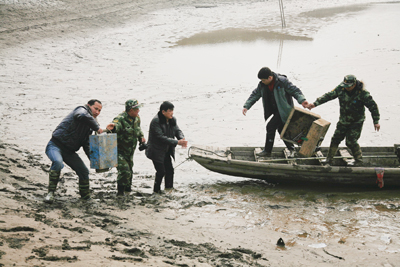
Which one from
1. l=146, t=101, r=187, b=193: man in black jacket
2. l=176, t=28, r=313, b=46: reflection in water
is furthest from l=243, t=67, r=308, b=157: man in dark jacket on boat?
l=176, t=28, r=313, b=46: reflection in water

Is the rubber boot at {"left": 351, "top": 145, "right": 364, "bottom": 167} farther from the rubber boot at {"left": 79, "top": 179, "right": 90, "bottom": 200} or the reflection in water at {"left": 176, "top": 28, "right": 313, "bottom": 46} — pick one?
the reflection in water at {"left": 176, "top": 28, "right": 313, "bottom": 46}

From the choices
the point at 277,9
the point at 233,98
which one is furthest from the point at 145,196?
the point at 277,9

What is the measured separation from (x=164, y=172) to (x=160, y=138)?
0.69 meters

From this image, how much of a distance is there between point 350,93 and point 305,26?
1807 centimetres

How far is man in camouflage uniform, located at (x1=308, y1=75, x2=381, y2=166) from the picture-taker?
7191 mm

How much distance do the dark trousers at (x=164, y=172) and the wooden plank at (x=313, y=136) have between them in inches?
99.0

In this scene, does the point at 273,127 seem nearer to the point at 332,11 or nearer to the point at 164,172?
the point at 164,172

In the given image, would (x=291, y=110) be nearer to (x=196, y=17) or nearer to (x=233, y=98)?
(x=233, y=98)

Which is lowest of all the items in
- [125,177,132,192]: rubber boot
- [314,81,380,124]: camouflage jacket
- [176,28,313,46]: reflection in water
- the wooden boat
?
[125,177,132,192]: rubber boot

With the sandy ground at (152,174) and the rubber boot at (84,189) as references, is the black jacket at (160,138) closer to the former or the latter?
the sandy ground at (152,174)

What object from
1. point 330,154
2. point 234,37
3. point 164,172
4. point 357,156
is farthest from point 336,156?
point 234,37

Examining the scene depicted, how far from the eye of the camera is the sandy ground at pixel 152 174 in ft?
15.9

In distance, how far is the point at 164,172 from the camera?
7.25m

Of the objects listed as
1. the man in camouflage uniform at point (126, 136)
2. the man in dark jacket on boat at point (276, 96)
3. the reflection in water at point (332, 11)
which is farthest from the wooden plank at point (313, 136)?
the reflection in water at point (332, 11)
